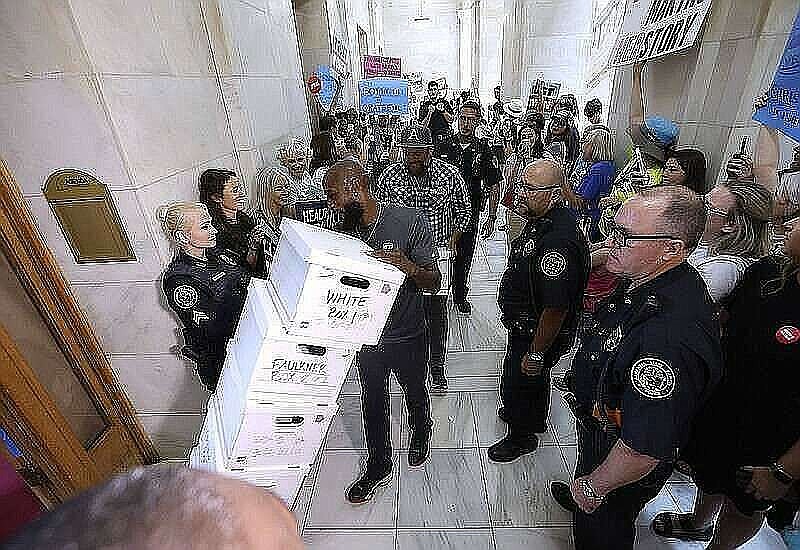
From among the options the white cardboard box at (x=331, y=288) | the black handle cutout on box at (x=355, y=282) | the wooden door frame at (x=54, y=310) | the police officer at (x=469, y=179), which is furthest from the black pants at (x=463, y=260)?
the wooden door frame at (x=54, y=310)

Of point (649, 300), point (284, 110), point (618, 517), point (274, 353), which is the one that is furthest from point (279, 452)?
point (284, 110)

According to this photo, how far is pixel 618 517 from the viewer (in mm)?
1590

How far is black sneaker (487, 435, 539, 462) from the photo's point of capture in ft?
8.20

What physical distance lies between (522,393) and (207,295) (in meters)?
1.81

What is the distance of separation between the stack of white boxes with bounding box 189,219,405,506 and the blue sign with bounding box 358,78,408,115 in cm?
789

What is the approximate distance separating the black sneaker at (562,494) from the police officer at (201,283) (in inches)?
76.1

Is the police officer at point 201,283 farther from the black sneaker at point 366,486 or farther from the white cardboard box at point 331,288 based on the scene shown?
the black sneaker at point 366,486

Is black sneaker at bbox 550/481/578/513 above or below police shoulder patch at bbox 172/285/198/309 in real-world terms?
below

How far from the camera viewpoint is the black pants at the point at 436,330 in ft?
9.60

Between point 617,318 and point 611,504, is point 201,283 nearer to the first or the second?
point 617,318

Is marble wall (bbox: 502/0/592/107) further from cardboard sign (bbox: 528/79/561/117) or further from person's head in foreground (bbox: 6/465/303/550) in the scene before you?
person's head in foreground (bbox: 6/465/303/550)

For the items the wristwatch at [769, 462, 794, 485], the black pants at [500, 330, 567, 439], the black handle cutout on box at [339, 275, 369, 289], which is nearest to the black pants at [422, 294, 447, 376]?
the black pants at [500, 330, 567, 439]

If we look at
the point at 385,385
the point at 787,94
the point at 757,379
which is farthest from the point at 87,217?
the point at 787,94

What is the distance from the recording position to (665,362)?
1.23 metres
